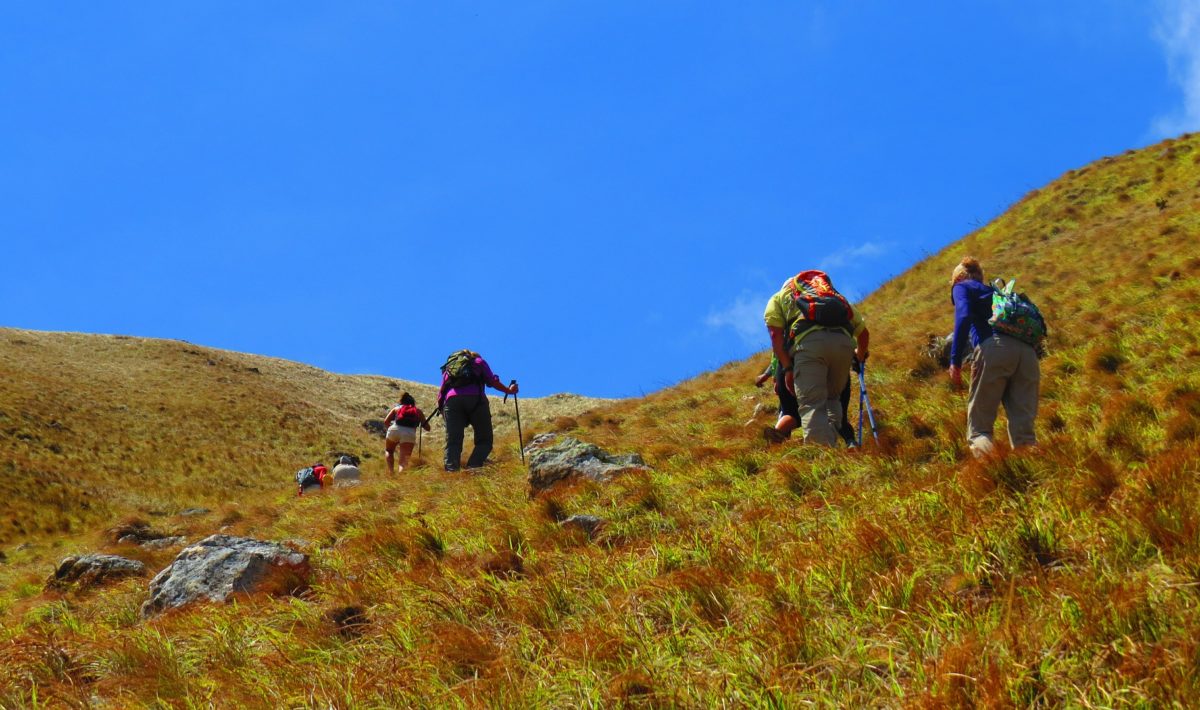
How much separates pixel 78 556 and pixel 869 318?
2141 centimetres

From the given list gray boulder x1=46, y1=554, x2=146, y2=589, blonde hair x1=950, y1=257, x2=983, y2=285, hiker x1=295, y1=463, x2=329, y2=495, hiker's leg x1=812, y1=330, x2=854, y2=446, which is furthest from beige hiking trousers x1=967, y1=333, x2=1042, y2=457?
hiker x1=295, y1=463, x2=329, y2=495

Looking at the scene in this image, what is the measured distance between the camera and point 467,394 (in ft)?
45.1

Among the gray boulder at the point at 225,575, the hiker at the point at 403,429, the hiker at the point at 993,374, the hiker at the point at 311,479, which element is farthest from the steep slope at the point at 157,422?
the gray boulder at the point at 225,575

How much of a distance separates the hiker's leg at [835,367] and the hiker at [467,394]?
6769 mm

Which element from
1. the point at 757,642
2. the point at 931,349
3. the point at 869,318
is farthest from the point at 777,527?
the point at 869,318

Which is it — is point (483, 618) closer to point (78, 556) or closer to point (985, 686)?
point (985, 686)

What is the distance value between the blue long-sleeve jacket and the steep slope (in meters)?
15.8

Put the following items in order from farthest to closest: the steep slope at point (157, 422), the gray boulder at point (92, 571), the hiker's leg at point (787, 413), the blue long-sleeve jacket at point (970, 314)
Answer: the steep slope at point (157, 422)
the hiker's leg at point (787, 413)
the gray boulder at point (92, 571)
the blue long-sleeve jacket at point (970, 314)

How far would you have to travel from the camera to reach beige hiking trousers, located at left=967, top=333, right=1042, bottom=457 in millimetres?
6988

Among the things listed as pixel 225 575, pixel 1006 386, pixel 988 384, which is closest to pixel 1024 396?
pixel 1006 386

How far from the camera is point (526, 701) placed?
3236 millimetres

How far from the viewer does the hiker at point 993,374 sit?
22.9 feet

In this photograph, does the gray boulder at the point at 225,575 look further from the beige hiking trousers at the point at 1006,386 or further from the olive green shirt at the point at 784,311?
the beige hiking trousers at the point at 1006,386

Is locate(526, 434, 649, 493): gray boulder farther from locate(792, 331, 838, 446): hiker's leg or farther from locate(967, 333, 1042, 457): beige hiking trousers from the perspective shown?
locate(967, 333, 1042, 457): beige hiking trousers
